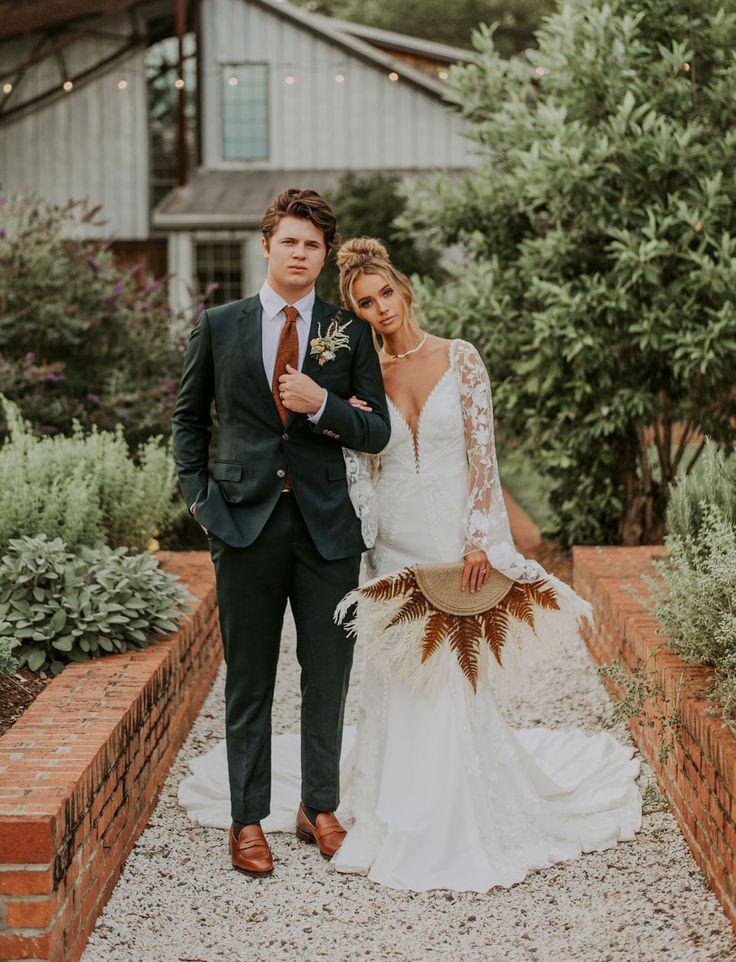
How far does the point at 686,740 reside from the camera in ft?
13.6

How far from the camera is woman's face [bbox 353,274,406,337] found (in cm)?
413

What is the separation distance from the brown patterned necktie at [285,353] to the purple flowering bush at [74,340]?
15.5 ft

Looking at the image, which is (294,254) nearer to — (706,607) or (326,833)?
(706,607)

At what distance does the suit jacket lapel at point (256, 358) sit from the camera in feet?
12.5

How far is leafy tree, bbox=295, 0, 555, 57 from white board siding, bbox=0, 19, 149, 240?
11817 mm

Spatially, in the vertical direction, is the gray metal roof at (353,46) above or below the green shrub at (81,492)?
above

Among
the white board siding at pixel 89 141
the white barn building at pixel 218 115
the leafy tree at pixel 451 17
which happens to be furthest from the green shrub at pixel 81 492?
the leafy tree at pixel 451 17

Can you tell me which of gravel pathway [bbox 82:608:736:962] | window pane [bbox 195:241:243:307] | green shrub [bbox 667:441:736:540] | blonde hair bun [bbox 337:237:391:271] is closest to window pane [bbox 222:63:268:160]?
window pane [bbox 195:241:243:307]

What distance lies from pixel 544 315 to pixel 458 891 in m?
4.12

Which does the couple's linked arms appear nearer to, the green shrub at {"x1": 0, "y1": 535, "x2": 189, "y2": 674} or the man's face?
the man's face

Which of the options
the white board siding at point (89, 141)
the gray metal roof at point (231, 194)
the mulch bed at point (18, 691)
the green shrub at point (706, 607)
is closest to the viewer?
the green shrub at point (706, 607)

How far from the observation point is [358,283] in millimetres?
4145

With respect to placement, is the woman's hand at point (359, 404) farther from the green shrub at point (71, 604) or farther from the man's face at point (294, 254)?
the green shrub at point (71, 604)

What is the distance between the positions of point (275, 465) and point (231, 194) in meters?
13.3
